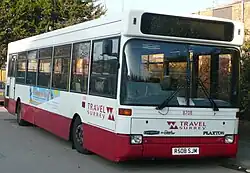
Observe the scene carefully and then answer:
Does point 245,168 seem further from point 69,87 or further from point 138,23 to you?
point 69,87

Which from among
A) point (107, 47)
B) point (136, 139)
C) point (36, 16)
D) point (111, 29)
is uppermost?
point (36, 16)

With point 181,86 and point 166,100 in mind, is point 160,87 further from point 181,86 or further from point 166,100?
point 181,86

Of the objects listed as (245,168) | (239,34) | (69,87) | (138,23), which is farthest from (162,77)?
(69,87)

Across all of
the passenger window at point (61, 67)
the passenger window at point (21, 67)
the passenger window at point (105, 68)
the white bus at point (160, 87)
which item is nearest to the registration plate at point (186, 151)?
the white bus at point (160, 87)

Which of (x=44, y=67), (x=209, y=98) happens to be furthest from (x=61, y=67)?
(x=209, y=98)

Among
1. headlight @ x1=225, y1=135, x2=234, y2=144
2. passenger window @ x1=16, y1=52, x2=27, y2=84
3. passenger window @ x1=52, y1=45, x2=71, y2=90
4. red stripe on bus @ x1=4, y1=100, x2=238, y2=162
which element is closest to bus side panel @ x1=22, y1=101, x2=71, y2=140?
passenger window @ x1=52, y1=45, x2=71, y2=90

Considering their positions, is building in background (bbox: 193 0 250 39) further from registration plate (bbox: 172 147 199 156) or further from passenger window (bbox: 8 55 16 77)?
registration plate (bbox: 172 147 199 156)

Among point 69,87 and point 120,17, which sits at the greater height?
point 120,17

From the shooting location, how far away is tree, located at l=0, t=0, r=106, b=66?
29.0 m

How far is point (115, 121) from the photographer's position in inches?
316

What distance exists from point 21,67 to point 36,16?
51.0 feet

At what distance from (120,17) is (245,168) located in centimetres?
375

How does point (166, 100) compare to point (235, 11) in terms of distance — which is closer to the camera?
point (166, 100)

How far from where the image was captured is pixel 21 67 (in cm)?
1562
